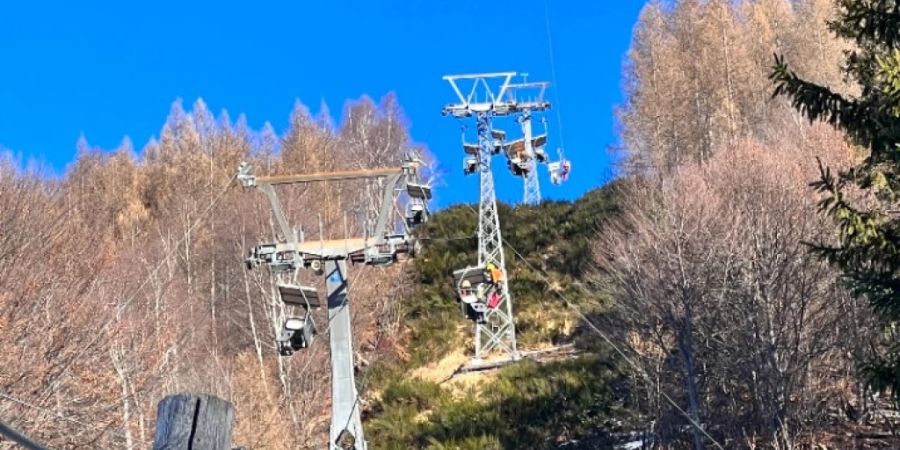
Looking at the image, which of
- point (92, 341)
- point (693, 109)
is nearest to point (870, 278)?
point (92, 341)

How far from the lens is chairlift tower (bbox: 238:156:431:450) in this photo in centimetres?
1000

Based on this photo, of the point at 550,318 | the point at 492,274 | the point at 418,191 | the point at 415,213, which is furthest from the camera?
the point at 550,318

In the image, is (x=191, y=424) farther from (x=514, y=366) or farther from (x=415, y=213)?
(x=514, y=366)

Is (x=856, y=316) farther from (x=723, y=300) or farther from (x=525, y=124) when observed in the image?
(x=525, y=124)

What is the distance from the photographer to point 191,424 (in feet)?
7.85

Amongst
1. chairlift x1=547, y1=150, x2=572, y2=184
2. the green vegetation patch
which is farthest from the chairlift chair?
the green vegetation patch

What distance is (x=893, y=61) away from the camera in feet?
22.2

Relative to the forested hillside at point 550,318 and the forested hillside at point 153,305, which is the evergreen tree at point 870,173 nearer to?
the forested hillside at point 550,318

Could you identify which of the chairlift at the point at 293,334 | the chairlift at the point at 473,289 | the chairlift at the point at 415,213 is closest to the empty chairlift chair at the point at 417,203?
the chairlift at the point at 415,213

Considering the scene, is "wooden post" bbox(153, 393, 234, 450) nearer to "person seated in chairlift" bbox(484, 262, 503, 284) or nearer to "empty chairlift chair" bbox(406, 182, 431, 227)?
"person seated in chairlift" bbox(484, 262, 503, 284)

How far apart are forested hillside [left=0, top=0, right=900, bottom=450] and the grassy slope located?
0.20 ft

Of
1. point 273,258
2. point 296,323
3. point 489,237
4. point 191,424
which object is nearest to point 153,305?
point 489,237

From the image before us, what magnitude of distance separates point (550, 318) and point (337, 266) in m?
13.8

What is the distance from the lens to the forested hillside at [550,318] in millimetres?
12789
